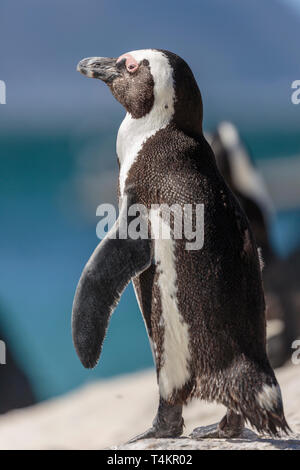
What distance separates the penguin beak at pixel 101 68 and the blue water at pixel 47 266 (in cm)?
237

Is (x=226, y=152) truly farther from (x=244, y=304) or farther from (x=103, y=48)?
(x=244, y=304)

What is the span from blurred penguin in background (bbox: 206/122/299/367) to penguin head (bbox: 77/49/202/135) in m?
2.11

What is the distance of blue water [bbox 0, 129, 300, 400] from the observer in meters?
4.10

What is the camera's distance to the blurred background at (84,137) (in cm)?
388

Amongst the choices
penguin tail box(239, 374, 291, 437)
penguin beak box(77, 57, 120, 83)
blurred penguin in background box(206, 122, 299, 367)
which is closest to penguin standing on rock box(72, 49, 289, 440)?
penguin tail box(239, 374, 291, 437)

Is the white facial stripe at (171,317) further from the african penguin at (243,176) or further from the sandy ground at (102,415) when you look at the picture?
the african penguin at (243,176)

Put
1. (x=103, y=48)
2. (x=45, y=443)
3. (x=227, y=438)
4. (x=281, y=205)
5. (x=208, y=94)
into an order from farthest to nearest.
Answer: (x=281, y=205) < (x=208, y=94) < (x=103, y=48) < (x=45, y=443) < (x=227, y=438)

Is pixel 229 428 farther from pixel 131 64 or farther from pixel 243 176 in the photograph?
pixel 243 176

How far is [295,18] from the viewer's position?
4.05 metres

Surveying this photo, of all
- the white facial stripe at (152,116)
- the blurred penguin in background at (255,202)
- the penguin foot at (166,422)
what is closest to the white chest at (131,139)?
the white facial stripe at (152,116)

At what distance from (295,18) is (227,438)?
3.12 m

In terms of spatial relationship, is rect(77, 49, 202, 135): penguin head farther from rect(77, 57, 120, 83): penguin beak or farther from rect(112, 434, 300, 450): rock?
rect(112, 434, 300, 450): rock

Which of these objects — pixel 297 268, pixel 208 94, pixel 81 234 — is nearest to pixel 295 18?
pixel 208 94

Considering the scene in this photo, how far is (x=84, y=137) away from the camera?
13.8 ft
